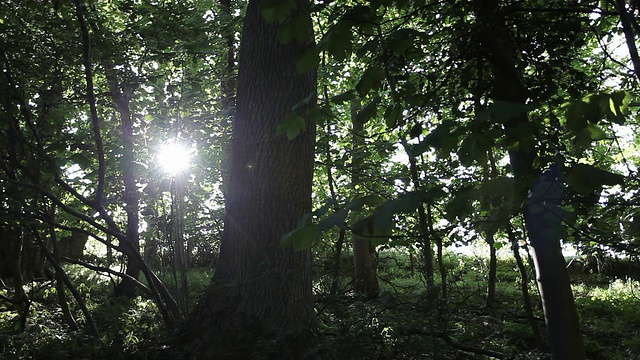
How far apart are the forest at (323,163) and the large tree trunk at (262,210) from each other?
18 mm

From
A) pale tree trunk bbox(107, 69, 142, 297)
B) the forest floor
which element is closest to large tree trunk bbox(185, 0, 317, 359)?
the forest floor

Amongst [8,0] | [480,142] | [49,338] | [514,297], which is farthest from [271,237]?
[514,297]

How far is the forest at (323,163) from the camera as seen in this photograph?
5.25 ft

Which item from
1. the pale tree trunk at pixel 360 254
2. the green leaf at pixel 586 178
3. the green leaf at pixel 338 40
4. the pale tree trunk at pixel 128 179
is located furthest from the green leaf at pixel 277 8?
the pale tree trunk at pixel 360 254

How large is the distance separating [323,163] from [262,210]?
150 cm

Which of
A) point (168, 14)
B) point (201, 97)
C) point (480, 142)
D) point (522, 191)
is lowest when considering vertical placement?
point (522, 191)

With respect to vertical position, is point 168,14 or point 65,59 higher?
point 168,14

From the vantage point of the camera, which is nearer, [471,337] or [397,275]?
[471,337]

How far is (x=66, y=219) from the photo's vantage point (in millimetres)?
7766

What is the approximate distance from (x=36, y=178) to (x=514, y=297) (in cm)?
994

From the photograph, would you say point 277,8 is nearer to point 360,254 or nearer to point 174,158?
point 174,158

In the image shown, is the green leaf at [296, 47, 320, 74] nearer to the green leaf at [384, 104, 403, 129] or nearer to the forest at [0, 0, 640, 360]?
the forest at [0, 0, 640, 360]

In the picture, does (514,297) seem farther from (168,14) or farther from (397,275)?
(168,14)

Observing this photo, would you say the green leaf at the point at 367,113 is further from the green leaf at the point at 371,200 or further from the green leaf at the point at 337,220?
the green leaf at the point at 337,220
